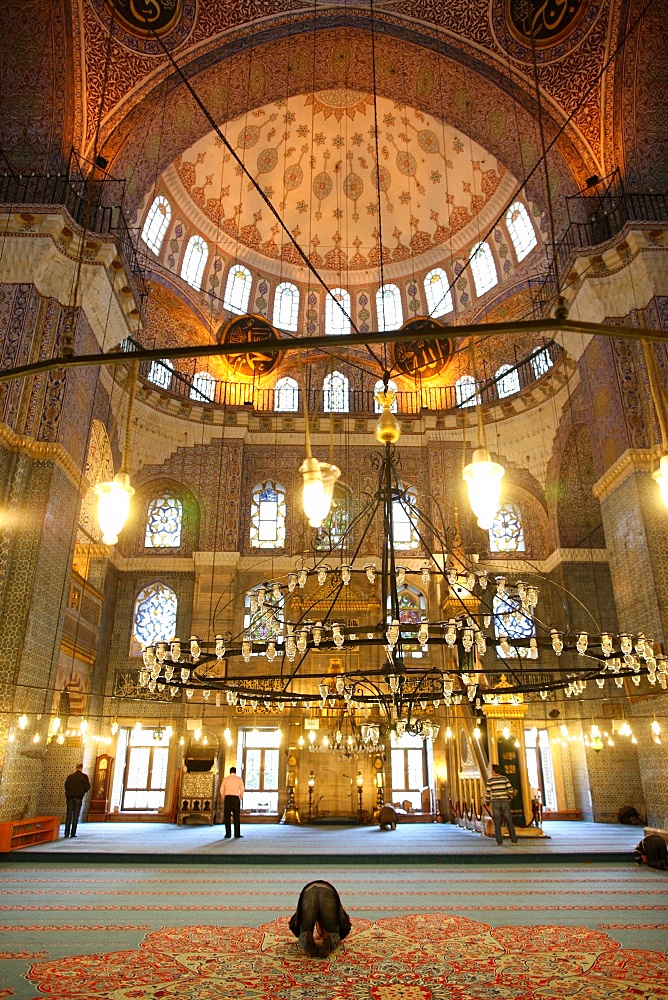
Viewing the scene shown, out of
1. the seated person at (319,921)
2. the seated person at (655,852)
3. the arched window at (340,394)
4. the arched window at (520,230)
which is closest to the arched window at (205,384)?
the arched window at (340,394)

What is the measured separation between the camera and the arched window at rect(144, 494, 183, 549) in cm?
1553

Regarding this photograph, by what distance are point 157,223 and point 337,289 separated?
5.01 metres

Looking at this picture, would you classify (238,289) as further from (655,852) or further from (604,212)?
(655,852)

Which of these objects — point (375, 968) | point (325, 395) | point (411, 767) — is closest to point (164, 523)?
point (325, 395)

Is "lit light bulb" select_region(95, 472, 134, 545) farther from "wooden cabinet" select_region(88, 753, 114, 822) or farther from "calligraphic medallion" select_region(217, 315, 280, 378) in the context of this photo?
"calligraphic medallion" select_region(217, 315, 280, 378)

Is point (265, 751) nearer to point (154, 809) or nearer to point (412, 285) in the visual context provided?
point (154, 809)

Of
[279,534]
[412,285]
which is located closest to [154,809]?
[279,534]

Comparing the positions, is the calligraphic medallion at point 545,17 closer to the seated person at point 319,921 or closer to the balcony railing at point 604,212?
the balcony railing at point 604,212

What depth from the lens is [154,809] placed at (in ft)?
46.6

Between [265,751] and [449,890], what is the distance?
894 centimetres

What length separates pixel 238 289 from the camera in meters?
17.6

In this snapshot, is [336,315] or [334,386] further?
[336,315]

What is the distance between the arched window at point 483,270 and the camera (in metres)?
16.9

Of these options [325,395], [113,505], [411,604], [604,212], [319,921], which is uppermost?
[325,395]
